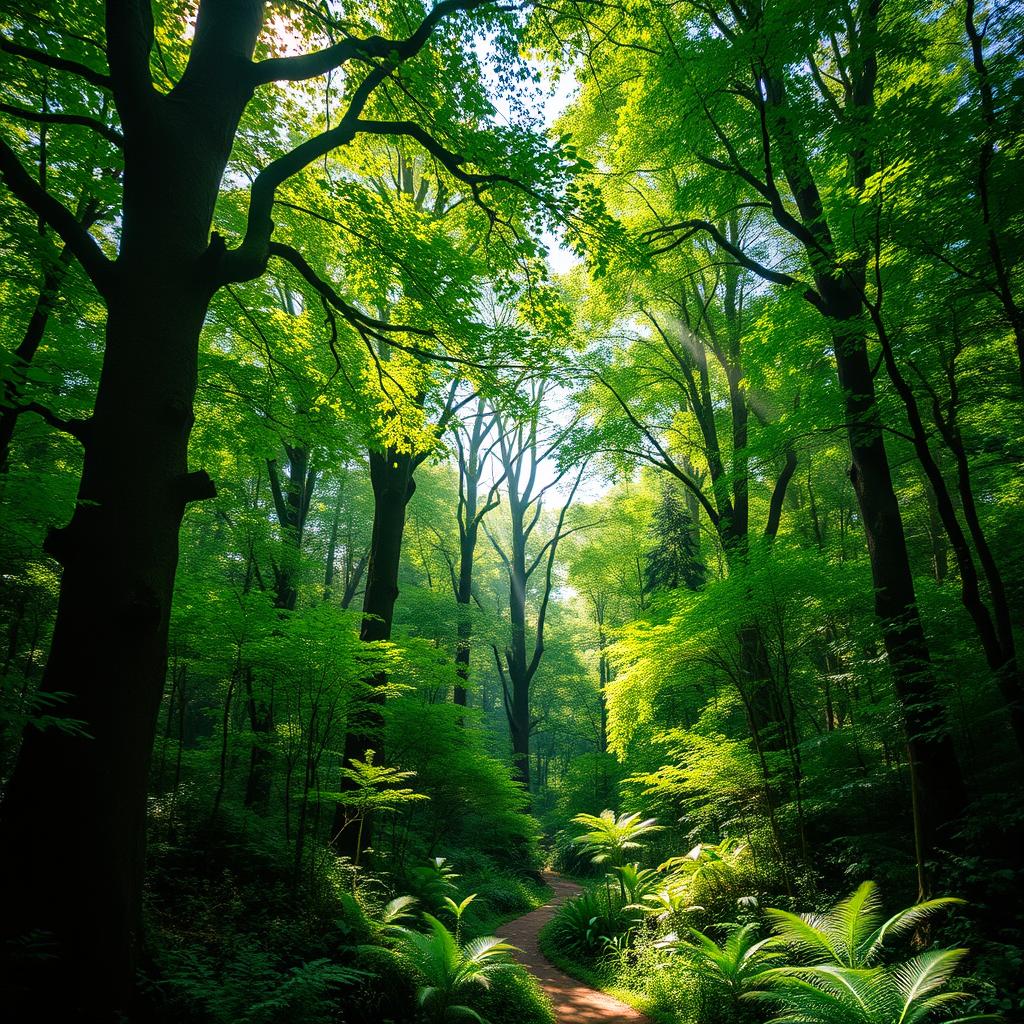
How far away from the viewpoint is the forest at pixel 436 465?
2797 mm

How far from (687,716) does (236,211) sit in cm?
1504

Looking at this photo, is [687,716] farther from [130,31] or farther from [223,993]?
[130,31]

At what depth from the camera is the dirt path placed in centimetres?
495

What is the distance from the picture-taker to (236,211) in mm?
7570

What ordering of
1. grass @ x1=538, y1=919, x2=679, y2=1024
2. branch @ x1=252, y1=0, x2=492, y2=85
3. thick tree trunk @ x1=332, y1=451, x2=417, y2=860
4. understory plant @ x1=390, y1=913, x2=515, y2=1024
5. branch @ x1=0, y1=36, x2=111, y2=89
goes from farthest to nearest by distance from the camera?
1. thick tree trunk @ x1=332, y1=451, x2=417, y2=860
2. grass @ x1=538, y1=919, x2=679, y2=1024
3. understory plant @ x1=390, y1=913, x2=515, y2=1024
4. branch @ x1=252, y1=0, x2=492, y2=85
5. branch @ x1=0, y1=36, x2=111, y2=89

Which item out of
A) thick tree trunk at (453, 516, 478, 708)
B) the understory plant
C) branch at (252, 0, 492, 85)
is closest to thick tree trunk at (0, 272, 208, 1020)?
branch at (252, 0, 492, 85)

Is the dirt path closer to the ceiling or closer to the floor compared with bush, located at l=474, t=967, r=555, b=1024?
closer to the floor

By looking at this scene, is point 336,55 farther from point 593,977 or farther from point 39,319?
point 593,977

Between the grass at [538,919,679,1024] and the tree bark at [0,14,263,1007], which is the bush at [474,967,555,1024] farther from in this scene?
the tree bark at [0,14,263,1007]

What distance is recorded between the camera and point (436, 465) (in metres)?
6.46

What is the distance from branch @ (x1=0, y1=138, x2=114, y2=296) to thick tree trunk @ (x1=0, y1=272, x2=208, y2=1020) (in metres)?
0.14

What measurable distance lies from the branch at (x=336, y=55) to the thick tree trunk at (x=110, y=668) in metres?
1.69

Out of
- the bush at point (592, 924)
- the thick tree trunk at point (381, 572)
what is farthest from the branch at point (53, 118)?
the bush at point (592, 924)

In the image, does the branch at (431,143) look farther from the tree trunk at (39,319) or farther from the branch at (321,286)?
the tree trunk at (39,319)
